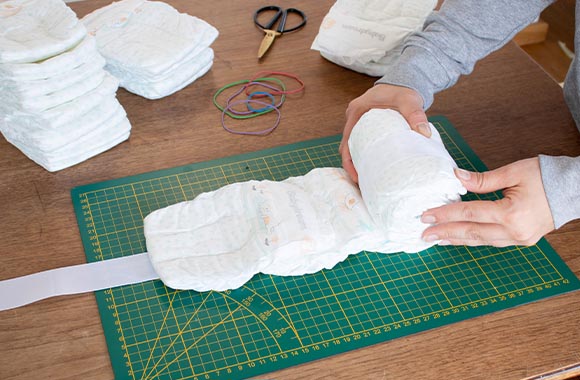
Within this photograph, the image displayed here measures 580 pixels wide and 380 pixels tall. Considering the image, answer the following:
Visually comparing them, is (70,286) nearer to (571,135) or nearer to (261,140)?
(261,140)

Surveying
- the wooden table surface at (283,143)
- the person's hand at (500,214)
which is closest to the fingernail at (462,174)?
the person's hand at (500,214)

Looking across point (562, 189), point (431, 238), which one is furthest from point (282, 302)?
point (562, 189)

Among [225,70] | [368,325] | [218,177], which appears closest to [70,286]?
[218,177]

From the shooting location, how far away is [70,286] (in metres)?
1.01

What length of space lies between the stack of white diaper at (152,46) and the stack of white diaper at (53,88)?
114 millimetres

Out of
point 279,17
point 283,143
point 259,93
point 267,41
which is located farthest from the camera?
point 279,17

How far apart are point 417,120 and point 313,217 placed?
0.24m

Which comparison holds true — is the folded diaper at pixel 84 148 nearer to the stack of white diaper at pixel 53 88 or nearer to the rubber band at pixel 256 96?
the stack of white diaper at pixel 53 88

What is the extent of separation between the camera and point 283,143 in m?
1.29

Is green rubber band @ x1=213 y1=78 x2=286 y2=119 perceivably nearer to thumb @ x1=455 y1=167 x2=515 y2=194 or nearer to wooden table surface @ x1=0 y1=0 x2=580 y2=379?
wooden table surface @ x1=0 y1=0 x2=580 y2=379

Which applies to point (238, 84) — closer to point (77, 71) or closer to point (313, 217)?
point (77, 71)

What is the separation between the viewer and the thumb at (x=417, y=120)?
1.06 m

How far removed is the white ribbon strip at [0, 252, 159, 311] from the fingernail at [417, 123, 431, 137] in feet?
1.64

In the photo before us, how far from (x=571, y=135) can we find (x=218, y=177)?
74cm
